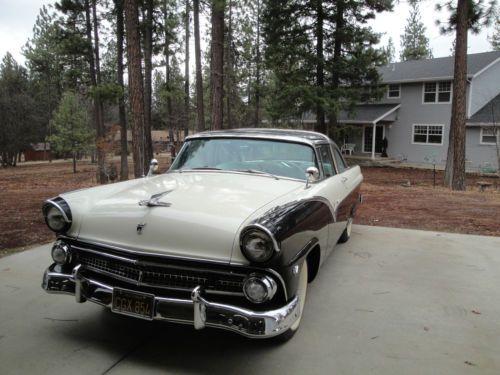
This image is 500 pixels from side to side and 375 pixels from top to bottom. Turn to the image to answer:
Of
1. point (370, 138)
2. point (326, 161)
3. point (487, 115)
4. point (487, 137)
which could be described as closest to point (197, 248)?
point (326, 161)

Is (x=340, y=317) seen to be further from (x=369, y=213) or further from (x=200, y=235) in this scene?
(x=369, y=213)

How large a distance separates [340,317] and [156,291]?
1651mm

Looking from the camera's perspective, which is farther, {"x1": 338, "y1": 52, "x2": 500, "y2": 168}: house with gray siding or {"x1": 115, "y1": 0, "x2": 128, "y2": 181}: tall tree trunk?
{"x1": 338, "y1": 52, "x2": 500, "y2": 168}: house with gray siding

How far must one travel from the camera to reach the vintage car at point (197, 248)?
A: 8.14 feet

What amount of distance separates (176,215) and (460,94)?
43.6 ft

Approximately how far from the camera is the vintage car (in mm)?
2480

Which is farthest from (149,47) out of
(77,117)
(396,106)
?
(396,106)

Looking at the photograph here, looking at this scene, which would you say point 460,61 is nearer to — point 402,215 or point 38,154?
point 402,215

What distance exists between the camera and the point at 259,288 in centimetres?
246

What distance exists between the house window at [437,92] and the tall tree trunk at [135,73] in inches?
791

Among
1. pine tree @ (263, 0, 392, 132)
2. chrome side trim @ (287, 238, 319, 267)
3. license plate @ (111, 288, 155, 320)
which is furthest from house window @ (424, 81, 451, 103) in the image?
license plate @ (111, 288, 155, 320)

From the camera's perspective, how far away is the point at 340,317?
3457 mm

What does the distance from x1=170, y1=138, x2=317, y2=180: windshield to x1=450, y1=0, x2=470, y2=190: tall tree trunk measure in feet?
37.5

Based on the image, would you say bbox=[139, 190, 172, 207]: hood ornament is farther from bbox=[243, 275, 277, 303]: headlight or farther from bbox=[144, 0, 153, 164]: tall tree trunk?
bbox=[144, 0, 153, 164]: tall tree trunk
